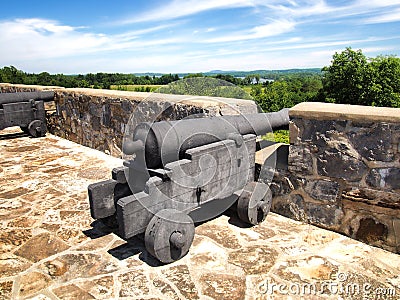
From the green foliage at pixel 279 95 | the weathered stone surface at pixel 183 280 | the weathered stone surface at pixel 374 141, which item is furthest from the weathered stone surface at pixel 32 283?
the green foliage at pixel 279 95

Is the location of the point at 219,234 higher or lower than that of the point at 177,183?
lower

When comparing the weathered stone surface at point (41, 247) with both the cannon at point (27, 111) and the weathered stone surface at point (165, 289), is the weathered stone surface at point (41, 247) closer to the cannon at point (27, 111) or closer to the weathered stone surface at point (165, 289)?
the weathered stone surface at point (165, 289)

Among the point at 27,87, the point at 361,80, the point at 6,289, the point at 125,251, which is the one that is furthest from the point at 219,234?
the point at 361,80

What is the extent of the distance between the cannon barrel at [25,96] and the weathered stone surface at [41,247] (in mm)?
4393

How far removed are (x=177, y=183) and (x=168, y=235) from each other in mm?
351

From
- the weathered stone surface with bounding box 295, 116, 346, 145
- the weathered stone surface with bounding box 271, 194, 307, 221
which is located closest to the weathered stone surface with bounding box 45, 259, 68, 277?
the weathered stone surface with bounding box 271, 194, 307, 221

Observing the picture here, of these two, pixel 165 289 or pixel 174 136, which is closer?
pixel 165 289

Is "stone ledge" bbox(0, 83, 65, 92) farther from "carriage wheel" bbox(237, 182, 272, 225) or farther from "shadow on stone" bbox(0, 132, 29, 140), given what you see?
"carriage wheel" bbox(237, 182, 272, 225)

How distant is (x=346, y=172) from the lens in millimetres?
2705

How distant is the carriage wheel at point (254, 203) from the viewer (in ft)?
9.27

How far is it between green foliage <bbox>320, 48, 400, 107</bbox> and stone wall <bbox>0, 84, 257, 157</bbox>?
25633 millimetres

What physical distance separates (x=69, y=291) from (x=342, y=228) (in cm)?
210

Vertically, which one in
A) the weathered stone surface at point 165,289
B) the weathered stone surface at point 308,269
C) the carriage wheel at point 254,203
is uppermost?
the carriage wheel at point 254,203

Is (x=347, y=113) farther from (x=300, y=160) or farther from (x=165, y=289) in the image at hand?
(x=165, y=289)
